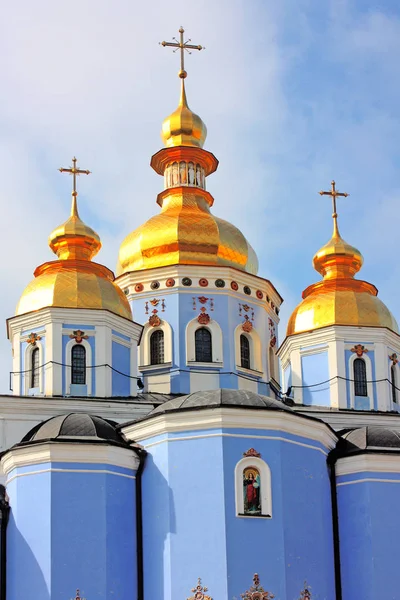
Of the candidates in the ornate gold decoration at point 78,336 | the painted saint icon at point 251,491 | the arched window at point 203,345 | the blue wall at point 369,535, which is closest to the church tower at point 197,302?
the arched window at point 203,345

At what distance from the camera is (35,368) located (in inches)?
1133

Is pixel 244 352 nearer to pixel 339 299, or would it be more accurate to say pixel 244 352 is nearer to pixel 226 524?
pixel 339 299

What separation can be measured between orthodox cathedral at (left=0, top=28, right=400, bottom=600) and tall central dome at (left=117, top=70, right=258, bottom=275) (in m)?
0.06

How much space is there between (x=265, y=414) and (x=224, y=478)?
1478 mm

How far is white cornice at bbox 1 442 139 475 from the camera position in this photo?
2434cm

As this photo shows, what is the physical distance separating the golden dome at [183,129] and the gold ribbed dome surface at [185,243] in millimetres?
2211

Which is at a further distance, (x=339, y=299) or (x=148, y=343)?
(x=339, y=299)

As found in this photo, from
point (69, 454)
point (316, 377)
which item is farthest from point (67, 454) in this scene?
point (316, 377)

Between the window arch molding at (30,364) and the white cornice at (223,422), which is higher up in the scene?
the window arch molding at (30,364)

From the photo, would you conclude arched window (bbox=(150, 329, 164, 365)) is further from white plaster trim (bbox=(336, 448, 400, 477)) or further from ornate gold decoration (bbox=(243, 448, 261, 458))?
ornate gold decoration (bbox=(243, 448, 261, 458))

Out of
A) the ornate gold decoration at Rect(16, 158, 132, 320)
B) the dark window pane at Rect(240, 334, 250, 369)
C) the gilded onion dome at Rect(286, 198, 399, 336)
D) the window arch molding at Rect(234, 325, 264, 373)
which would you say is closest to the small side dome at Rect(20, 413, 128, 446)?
the ornate gold decoration at Rect(16, 158, 132, 320)

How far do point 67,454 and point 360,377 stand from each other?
9039mm

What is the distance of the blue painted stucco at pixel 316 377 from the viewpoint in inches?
1206

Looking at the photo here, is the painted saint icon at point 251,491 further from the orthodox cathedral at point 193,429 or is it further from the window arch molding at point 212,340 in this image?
the window arch molding at point 212,340
